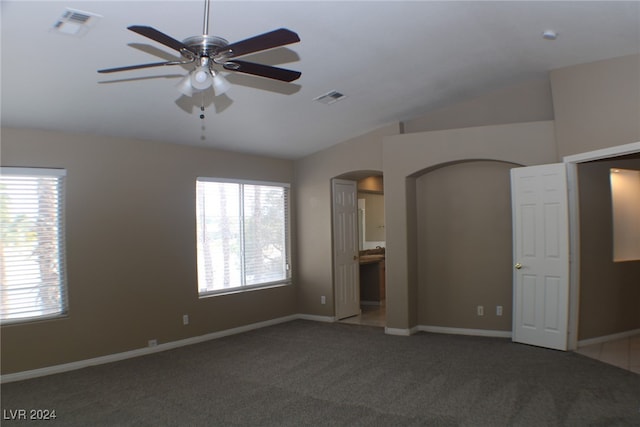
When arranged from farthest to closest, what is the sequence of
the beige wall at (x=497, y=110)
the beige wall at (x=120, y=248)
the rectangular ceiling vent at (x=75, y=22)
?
1. the beige wall at (x=497, y=110)
2. the beige wall at (x=120, y=248)
3. the rectangular ceiling vent at (x=75, y=22)

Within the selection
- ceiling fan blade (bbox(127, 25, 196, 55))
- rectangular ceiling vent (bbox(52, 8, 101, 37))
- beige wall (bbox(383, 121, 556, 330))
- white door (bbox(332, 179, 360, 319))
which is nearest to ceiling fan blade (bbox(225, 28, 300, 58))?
ceiling fan blade (bbox(127, 25, 196, 55))

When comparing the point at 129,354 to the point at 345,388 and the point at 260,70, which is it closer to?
the point at 345,388

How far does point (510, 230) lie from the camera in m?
6.17

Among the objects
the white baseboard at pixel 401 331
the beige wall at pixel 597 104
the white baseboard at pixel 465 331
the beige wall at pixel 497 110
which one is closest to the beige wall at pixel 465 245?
the white baseboard at pixel 465 331

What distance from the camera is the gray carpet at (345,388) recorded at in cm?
372

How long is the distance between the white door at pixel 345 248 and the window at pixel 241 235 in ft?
2.65

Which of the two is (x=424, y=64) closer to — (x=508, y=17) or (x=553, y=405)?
(x=508, y=17)

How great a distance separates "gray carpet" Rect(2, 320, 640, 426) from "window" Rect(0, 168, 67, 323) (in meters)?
0.75

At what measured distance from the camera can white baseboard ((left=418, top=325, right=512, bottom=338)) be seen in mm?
6146

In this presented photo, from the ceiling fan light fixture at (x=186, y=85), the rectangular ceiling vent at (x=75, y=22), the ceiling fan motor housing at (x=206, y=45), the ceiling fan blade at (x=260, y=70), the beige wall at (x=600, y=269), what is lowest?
the beige wall at (x=600, y=269)

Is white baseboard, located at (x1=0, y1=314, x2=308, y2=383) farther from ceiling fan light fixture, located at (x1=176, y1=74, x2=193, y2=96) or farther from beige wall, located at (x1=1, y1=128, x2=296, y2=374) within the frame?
ceiling fan light fixture, located at (x1=176, y1=74, x2=193, y2=96)

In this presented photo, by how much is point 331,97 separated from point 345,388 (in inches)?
124

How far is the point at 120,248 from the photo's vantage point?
546cm

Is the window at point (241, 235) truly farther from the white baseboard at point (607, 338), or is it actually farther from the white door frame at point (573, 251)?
the white baseboard at point (607, 338)
